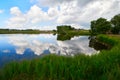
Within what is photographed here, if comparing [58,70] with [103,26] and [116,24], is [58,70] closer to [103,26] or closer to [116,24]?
[116,24]

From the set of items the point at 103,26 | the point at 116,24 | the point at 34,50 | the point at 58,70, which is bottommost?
the point at 34,50

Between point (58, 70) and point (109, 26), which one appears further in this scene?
point (109, 26)

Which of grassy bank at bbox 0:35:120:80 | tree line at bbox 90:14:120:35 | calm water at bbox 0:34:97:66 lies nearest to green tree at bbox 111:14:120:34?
tree line at bbox 90:14:120:35

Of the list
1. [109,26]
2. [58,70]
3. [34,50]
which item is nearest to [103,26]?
[109,26]

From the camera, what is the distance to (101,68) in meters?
11.2

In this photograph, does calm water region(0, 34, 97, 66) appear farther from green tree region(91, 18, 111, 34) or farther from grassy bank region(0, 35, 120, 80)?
green tree region(91, 18, 111, 34)

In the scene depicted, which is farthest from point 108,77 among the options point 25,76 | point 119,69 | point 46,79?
point 25,76

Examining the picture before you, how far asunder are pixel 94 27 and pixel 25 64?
87.1 m

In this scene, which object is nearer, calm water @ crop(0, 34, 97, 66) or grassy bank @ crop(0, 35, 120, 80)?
grassy bank @ crop(0, 35, 120, 80)

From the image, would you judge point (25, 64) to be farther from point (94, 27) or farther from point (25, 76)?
point (94, 27)

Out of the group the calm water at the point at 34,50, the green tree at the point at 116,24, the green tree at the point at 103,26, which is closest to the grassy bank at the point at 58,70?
the calm water at the point at 34,50

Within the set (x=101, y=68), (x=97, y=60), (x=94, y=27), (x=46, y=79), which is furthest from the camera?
(x=94, y=27)

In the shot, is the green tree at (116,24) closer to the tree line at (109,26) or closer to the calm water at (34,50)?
the tree line at (109,26)

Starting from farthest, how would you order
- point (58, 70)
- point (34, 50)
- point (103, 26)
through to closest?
point (103, 26)
point (34, 50)
point (58, 70)
